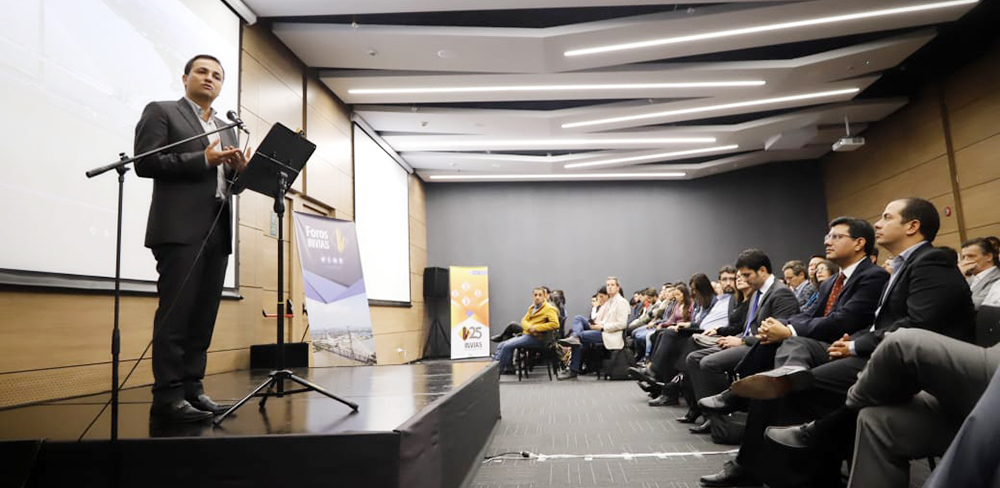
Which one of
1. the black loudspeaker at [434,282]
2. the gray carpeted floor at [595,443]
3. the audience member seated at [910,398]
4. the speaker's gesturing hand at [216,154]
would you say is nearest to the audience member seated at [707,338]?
the gray carpeted floor at [595,443]

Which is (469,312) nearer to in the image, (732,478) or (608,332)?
(608,332)

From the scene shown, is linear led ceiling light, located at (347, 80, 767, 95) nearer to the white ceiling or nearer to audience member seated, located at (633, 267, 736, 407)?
the white ceiling

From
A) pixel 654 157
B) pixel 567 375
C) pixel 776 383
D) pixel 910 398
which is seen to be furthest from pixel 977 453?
pixel 654 157

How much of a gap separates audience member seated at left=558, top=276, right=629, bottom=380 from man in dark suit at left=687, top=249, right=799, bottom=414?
308cm

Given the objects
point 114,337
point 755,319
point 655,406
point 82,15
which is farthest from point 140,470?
point 655,406

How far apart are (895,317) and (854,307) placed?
11.6 inches

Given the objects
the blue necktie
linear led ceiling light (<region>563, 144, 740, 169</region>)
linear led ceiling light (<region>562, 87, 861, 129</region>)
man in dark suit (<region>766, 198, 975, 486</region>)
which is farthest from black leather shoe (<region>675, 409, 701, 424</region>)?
linear led ceiling light (<region>563, 144, 740, 169</region>)

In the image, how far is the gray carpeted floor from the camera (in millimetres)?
2639

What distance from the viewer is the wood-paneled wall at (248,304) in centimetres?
274

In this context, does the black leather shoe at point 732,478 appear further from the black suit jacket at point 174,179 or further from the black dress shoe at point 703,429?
the black suit jacket at point 174,179

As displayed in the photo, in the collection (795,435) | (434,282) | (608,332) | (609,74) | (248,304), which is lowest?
(795,435)

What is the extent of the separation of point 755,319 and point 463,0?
3.28 meters

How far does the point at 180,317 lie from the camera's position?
2.03 meters

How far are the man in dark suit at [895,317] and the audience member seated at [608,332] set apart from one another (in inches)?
177
